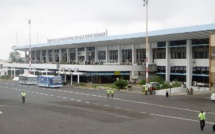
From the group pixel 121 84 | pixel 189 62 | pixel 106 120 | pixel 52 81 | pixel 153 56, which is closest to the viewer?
pixel 106 120

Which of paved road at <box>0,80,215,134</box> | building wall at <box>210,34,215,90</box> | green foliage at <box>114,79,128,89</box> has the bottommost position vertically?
paved road at <box>0,80,215,134</box>

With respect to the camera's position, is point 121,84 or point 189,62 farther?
point 189,62

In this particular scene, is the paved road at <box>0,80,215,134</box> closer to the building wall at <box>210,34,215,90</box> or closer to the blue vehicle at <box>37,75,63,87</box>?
the building wall at <box>210,34,215,90</box>

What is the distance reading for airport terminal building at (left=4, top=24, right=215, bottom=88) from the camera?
204ft

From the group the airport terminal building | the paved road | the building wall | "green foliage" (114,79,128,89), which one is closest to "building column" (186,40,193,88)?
the airport terminal building

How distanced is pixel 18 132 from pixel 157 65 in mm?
57876

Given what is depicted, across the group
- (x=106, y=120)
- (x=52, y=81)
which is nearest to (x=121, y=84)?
(x=52, y=81)

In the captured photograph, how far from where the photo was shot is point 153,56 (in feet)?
254

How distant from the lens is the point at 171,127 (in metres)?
22.5

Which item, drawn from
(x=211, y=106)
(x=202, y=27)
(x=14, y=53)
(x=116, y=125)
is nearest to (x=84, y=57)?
(x=202, y=27)

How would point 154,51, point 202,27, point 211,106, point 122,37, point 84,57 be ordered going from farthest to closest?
point 84,57 < point 154,51 < point 122,37 < point 202,27 < point 211,106

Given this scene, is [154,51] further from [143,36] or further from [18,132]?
[18,132]

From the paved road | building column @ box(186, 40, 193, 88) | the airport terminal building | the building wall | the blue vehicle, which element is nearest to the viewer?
the paved road

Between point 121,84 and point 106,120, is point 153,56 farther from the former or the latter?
point 106,120
